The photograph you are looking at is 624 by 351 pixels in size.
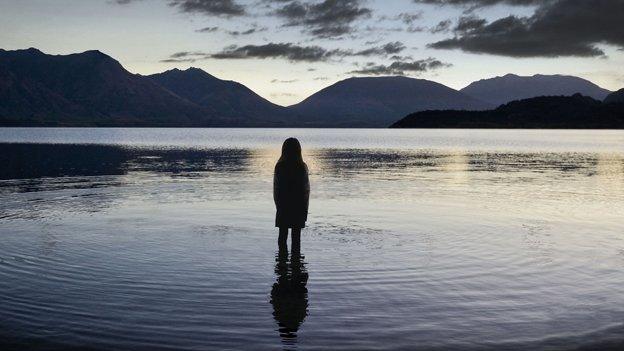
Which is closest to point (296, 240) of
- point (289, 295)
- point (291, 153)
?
point (291, 153)

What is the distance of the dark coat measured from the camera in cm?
1477

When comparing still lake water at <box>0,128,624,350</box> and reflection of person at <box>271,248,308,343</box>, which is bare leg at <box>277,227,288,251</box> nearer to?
reflection of person at <box>271,248,308,343</box>

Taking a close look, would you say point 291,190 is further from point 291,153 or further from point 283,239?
point 283,239

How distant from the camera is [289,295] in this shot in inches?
462

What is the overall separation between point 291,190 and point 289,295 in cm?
368

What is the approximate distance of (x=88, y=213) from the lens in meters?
22.9

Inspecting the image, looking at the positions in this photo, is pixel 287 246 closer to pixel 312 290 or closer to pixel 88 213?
pixel 312 290

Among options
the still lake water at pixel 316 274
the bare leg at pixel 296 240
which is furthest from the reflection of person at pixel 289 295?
the bare leg at pixel 296 240

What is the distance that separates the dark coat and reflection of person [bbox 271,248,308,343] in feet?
3.48

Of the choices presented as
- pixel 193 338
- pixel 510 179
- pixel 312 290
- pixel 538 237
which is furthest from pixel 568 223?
pixel 510 179

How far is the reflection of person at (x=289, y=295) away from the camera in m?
9.84

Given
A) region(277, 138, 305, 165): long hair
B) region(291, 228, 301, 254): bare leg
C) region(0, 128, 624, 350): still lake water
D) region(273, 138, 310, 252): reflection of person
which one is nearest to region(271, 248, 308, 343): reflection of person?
region(0, 128, 624, 350): still lake water

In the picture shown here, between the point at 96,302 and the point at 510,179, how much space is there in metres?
34.0

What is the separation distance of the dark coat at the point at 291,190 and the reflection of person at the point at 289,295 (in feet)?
3.48
